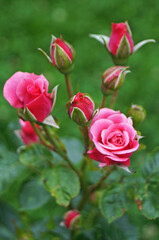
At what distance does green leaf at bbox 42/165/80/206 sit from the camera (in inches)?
38.0

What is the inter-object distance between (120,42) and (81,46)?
77.7 inches

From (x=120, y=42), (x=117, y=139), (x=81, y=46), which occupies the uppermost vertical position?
(x=120, y=42)

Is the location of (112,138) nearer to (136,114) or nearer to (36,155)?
(136,114)

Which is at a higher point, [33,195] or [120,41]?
[120,41]

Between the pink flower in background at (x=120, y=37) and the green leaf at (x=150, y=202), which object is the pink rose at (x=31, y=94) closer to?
the pink flower in background at (x=120, y=37)

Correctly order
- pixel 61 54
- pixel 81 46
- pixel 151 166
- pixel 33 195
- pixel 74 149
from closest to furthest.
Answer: pixel 61 54 < pixel 151 166 < pixel 33 195 < pixel 74 149 < pixel 81 46

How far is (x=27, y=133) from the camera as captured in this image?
42.9 inches

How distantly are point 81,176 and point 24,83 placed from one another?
1.22 feet

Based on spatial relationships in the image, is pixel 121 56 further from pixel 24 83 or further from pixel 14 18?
pixel 14 18

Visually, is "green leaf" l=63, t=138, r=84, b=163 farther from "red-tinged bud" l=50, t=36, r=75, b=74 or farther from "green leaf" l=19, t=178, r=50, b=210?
"red-tinged bud" l=50, t=36, r=75, b=74

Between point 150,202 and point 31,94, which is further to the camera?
point 150,202

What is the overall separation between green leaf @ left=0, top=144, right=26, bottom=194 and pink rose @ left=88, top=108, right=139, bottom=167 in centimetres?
38

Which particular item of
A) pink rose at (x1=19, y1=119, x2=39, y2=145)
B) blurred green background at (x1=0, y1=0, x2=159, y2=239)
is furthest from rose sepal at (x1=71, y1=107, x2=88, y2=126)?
blurred green background at (x1=0, y1=0, x2=159, y2=239)

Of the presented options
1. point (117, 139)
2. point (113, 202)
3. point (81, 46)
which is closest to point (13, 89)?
point (117, 139)
